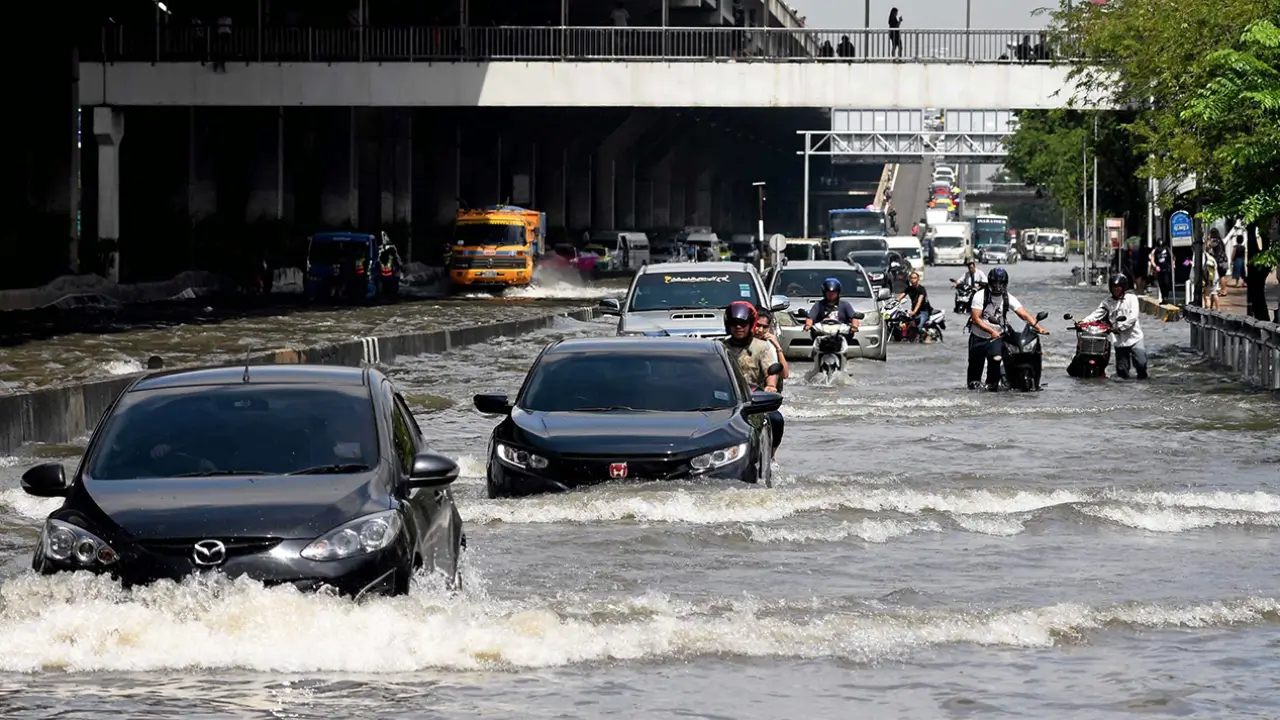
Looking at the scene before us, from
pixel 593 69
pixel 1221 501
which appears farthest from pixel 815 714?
pixel 593 69

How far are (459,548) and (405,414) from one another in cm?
74

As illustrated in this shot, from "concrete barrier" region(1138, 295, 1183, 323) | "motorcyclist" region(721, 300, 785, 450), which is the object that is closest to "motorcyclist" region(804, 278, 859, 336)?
"motorcyclist" region(721, 300, 785, 450)

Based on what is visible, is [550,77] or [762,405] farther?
[550,77]

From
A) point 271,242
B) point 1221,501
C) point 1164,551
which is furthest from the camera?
point 271,242

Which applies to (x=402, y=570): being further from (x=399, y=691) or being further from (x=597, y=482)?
(x=597, y=482)

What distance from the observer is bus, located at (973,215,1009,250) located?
16850cm

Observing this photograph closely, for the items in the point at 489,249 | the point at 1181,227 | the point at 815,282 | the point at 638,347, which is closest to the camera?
the point at 638,347

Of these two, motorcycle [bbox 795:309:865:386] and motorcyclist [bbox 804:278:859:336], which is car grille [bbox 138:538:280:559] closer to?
motorcyclist [bbox 804:278:859:336]

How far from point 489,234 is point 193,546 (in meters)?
64.1

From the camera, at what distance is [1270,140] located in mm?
28531

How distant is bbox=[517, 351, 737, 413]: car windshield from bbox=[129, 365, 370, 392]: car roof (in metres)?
4.46

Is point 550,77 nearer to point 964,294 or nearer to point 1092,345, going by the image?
point 964,294

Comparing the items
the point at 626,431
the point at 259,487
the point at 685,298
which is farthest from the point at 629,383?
the point at 685,298

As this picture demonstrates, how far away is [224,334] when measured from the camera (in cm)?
4453
